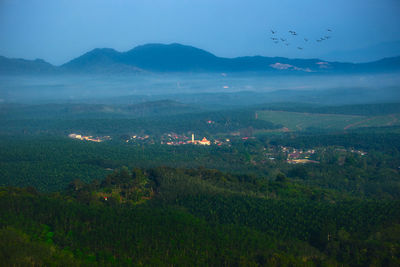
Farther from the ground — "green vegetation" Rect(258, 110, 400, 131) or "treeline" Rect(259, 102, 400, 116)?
"treeline" Rect(259, 102, 400, 116)

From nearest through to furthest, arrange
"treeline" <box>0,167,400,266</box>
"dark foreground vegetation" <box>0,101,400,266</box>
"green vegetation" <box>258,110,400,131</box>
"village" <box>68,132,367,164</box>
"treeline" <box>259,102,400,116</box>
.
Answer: "treeline" <box>0,167,400,266</box>, "dark foreground vegetation" <box>0,101,400,266</box>, "village" <box>68,132,367,164</box>, "green vegetation" <box>258,110,400,131</box>, "treeline" <box>259,102,400,116</box>

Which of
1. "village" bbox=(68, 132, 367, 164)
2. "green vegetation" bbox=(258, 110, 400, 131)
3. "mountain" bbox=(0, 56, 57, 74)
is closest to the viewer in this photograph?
"village" bbox=(68, 132, 367, 164)

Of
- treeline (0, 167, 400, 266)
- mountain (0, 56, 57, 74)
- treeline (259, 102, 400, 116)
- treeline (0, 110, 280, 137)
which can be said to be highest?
mountain (0, 56, 57, 74)

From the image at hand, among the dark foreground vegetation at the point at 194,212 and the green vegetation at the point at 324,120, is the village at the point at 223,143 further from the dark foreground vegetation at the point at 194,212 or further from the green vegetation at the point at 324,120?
the green vegetation at the point at 324,120

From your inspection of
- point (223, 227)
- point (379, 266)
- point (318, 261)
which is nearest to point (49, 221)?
point (223, 227)

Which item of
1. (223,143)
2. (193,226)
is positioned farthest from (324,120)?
(193,226)

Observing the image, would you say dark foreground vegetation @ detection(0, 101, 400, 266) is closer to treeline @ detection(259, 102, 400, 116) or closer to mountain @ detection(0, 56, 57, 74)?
treeline @ detection(259, 102, 400, 116)

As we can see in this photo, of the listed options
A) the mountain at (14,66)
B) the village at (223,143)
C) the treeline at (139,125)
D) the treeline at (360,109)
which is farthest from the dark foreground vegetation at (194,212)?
the mountain at (14,66)

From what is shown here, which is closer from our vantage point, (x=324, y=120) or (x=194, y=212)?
(x=194, y=212)

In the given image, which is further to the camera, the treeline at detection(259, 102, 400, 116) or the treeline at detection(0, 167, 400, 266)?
the treeline at detection(259, 102, 400, 116)

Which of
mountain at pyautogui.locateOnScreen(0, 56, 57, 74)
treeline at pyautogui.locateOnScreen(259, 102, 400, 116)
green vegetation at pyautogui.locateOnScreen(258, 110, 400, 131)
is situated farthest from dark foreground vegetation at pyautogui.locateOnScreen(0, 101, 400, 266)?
mountain at pyautogui.locateOnScreen(0, 56, 57, 74)

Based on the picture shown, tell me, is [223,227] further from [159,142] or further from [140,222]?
[159,142]

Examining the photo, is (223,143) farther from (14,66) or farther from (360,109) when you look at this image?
(14,66)
